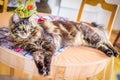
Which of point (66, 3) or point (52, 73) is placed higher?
point (66, 3)

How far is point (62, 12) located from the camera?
9.80 feet

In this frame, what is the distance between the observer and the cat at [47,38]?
113cm

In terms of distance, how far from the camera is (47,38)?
1.22m

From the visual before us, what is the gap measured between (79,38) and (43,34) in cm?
27

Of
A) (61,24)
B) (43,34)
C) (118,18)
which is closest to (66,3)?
(118,18)

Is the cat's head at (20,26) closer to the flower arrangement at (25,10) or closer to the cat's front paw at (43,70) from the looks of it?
the flower arrangement at (25,10)

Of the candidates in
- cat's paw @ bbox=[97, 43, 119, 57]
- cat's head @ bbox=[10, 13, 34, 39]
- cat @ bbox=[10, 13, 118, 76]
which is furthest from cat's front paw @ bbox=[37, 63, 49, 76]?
cat's paw @ bbox=[97, 43, 119, 57]

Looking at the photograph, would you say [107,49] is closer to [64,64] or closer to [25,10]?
[64,64]

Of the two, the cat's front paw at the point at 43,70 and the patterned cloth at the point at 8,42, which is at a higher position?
the patterned cloth at the point at 8,42

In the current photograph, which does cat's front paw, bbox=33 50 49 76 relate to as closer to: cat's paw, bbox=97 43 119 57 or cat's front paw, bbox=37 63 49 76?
cat's front paw, bbox=37 63 49 76

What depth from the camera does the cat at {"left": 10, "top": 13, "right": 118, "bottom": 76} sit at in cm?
113

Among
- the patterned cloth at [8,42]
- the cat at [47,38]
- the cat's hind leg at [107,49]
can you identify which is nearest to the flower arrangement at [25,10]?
the cat at [47,38]

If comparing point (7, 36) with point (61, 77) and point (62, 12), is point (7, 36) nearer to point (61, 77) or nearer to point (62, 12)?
point (61, 77)

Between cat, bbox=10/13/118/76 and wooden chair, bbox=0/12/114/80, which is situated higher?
cat, bbox=10/13/118/76
